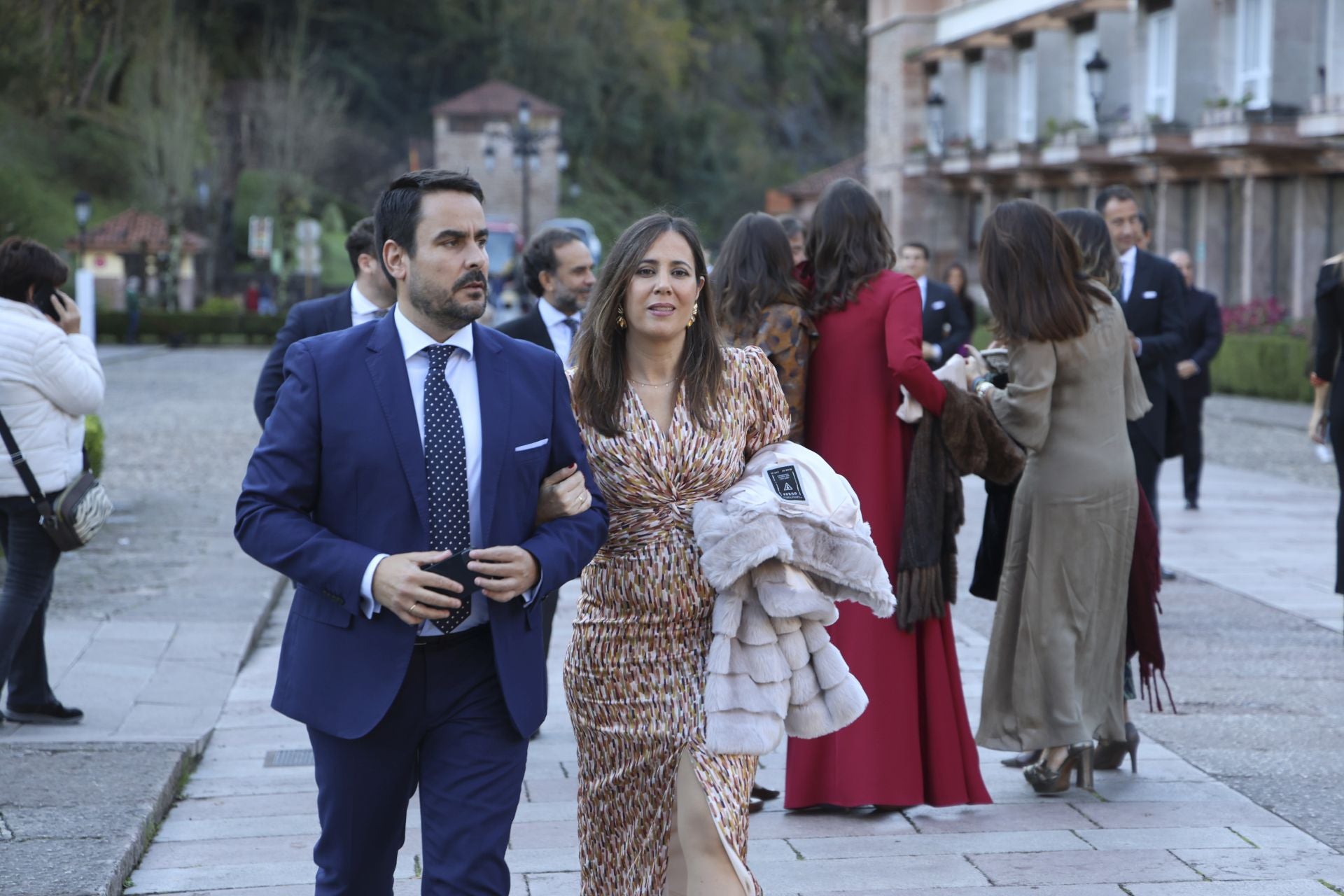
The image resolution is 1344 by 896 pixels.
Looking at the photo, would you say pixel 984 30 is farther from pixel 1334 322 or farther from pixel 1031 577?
pixel 1031 577

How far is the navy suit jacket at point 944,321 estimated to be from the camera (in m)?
12.0

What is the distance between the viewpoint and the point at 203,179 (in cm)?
5369

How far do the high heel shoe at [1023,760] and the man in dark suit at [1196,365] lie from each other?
573 cm

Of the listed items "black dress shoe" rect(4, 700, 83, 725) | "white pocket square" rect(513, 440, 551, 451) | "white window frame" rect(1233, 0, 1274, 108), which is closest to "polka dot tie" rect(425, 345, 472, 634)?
"white pocket square" rect(513, 440, 551, 451)

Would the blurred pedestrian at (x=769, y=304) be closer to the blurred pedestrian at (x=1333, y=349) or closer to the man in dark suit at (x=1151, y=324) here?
the man in dark suit at (x=1151, y=324)

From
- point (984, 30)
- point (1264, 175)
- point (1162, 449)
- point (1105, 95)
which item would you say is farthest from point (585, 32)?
point (1162, 449)

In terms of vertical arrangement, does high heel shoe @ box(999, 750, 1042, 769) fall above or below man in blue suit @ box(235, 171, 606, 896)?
below

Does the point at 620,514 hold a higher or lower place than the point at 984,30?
lower

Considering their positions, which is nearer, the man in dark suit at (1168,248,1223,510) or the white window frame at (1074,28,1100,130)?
the man in dark suit at (1168,248,1223,510)

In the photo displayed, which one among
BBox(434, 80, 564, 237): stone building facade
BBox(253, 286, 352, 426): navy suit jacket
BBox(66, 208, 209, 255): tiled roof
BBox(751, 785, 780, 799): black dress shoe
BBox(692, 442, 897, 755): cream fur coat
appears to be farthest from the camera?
BBox(434, 80, 564, 237): stone building facade

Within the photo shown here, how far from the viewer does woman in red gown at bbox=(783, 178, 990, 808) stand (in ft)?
17.3

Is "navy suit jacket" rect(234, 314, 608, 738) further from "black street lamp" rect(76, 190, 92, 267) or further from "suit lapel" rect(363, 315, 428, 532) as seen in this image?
"black street lamp" rect(76, 190, 92, 267)

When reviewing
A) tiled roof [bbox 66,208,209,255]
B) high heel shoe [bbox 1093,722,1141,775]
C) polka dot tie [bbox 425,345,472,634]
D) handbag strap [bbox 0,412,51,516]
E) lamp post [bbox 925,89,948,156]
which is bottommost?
high heel shoe [bbox 1093,722,1141,775]

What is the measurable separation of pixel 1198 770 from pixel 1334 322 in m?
2.92
